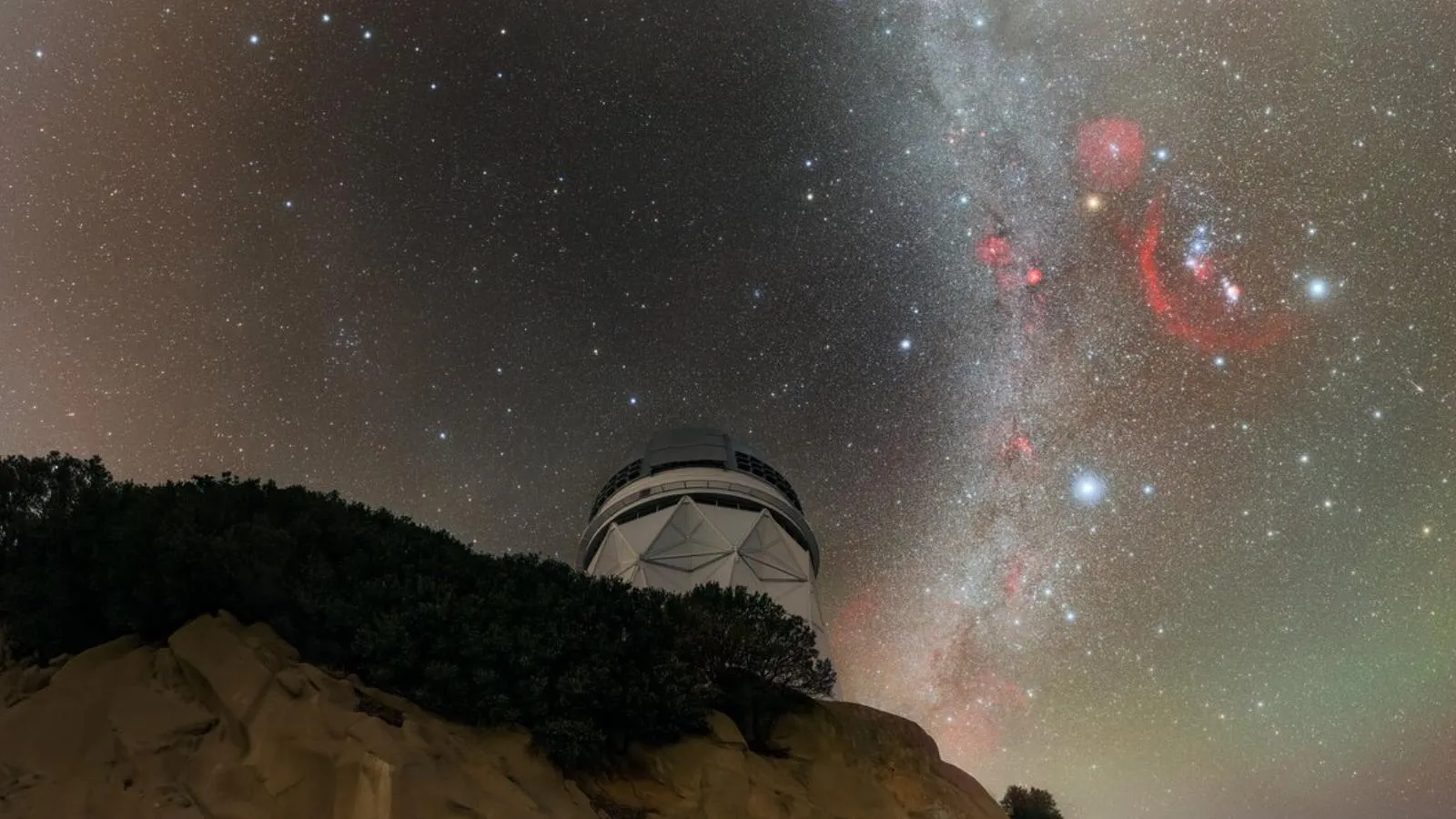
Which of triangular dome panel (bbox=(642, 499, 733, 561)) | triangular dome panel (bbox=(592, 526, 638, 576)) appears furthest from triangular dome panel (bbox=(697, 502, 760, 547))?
triangular dome panel (bbox=(592, 526, 638, 576))

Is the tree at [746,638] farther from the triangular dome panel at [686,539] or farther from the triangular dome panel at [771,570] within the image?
the triangular dome panel at [771,570]

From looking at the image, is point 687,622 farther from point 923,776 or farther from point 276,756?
point 276,756

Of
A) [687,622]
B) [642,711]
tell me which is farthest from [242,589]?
A: [687,622]

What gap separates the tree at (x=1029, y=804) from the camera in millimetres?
34972

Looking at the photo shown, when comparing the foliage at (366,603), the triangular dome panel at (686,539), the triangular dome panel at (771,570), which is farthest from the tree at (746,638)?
the triangular dome panel at (771,570)

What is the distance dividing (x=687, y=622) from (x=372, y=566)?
6.82 m

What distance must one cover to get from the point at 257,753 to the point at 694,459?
23932mm

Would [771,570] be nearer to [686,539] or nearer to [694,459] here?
[686,539]

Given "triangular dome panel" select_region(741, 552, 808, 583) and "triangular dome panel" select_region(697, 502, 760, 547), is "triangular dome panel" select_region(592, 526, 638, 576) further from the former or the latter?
"triangular dome panel" select_region(741, 552, 808, 583)

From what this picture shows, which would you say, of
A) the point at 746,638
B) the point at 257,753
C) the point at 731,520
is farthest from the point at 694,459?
the point at 257,753

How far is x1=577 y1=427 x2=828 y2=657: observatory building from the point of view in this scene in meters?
32.9

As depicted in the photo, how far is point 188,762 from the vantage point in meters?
13.5

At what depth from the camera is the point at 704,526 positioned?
110ft

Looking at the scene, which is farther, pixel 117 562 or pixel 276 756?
pixel 117 562
